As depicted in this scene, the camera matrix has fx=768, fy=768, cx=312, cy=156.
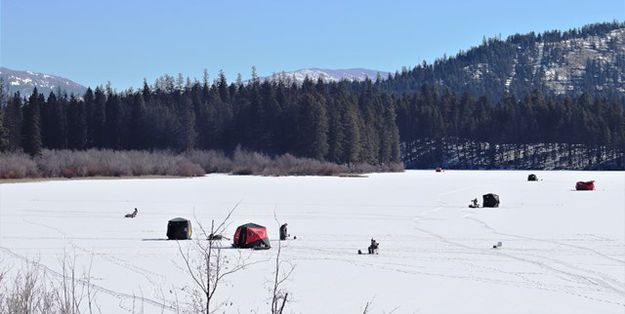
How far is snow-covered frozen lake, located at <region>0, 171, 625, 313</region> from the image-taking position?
16578mm

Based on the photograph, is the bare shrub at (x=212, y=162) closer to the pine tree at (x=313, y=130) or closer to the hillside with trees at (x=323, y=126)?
the hillside with trees at (x=323, y=126)

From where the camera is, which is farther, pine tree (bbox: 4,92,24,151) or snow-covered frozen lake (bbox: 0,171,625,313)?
pine tree (bbox: 4,92,24,151)

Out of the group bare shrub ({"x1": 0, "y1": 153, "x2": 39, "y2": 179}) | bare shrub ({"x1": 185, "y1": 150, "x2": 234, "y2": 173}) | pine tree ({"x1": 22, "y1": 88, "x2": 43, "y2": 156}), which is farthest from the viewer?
bare shrub ({"x1": 185, "y1": 150, "x2": 234, "y2": 173})

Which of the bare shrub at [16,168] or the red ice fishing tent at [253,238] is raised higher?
the bare shrub at [16,168]

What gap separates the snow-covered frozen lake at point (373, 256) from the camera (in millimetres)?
16578

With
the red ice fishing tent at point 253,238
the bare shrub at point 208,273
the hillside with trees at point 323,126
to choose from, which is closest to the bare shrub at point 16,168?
the hillside with trees at point 323,126

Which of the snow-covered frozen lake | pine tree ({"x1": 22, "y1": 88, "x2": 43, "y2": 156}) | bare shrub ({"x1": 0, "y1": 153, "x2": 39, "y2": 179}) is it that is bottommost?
the snow-covered frozen lake

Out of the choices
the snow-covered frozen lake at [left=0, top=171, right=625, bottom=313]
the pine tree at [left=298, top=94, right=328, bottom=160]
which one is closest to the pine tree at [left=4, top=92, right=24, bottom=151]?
the pine tree at [left=298, top=94, right=328, bottom=160]

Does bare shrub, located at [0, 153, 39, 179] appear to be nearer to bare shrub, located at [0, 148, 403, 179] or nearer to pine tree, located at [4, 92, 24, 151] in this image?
bare shrub, located at [0, 148, 403, 179]

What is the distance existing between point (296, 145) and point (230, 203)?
71.7 m

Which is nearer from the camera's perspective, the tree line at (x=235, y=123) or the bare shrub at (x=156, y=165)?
the bare shrub at (x=156, y=165)

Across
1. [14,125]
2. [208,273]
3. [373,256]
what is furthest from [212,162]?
[208,273]

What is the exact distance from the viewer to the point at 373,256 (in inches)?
916

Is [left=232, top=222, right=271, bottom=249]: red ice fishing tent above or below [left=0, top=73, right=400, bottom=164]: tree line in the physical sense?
below
